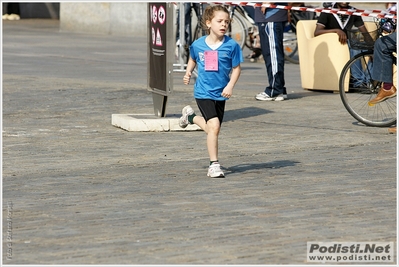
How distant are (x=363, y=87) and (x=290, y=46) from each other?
25.4ft

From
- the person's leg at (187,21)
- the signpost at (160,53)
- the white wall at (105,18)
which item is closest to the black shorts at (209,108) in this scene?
the signpost at (160,53)

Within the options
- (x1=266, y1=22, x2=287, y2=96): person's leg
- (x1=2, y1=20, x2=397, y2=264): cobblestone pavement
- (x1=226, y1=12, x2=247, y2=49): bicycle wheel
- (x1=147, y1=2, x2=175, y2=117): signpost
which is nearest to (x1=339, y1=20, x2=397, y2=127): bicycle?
(x1=2, y1=20, x2=397, y2=264): cobblestone pavement

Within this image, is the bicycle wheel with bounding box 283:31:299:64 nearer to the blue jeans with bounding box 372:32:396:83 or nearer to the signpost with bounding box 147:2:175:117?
the signpost with bounding box 147:2:175:117

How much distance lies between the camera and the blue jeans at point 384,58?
952 centimetres

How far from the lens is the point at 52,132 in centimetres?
950

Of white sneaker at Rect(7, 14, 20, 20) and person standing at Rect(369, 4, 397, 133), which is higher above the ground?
person standing at Rect(369, 4, 397, 133)

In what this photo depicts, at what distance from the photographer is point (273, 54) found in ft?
40.2

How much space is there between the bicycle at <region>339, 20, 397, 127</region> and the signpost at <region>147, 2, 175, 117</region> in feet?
6.36

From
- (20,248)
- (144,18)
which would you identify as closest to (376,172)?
(20,248)

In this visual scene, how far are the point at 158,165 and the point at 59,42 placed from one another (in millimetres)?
14843

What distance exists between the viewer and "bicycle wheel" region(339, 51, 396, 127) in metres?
10.0

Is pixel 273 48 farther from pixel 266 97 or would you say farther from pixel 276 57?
pixel 266 97

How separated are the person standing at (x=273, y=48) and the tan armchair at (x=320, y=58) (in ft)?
3.57

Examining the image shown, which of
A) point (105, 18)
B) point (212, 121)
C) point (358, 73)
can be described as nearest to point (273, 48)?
point (358, 73)
